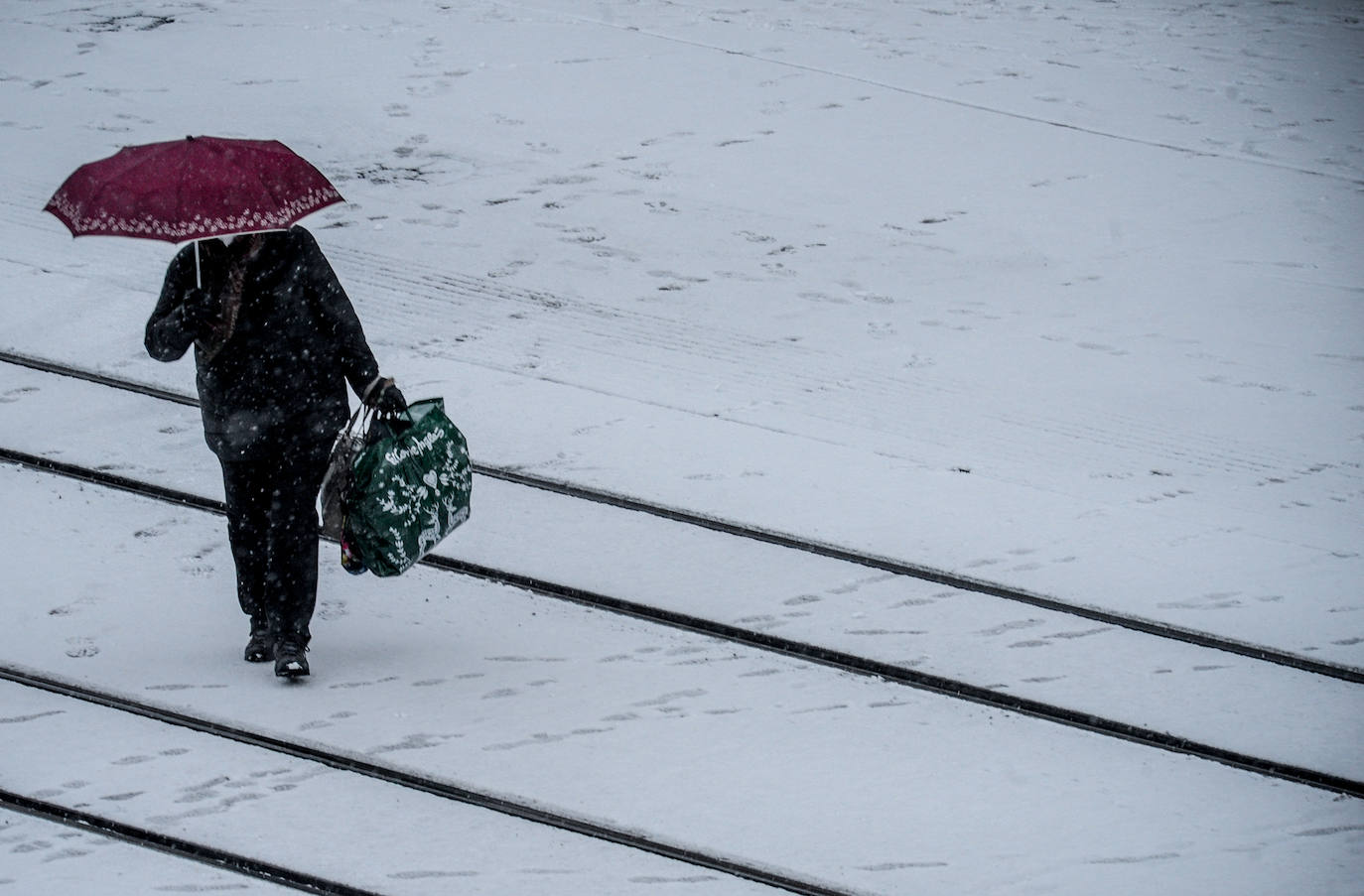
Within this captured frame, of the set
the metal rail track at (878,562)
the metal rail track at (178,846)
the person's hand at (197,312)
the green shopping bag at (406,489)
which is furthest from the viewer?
the metal rail track at (878,562)

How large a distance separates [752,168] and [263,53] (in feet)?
11.3

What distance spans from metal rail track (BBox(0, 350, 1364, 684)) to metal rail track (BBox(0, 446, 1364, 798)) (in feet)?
1.90

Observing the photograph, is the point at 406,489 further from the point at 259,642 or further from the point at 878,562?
the point at 878,562

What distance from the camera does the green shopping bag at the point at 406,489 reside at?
14.8 feet

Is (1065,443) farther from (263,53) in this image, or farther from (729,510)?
(263,53)

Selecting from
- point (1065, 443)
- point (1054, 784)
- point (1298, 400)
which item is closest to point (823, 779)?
point (1054, 784)

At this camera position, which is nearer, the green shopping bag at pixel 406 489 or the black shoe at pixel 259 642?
the green shopping bag at pixel 406 489

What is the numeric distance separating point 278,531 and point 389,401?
54 centimetres

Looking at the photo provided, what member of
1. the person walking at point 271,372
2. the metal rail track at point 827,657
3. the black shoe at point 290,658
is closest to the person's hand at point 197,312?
the person walking at point 271,372

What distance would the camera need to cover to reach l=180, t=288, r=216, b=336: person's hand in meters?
4.28

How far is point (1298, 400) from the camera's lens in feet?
23.0

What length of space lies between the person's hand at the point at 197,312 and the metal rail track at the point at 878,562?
6.19 feet

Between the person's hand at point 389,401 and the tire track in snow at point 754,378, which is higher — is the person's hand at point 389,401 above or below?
above

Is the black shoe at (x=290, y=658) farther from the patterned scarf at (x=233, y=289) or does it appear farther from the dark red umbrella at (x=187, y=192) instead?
the dark red umbrella at (x=187, y=192)
